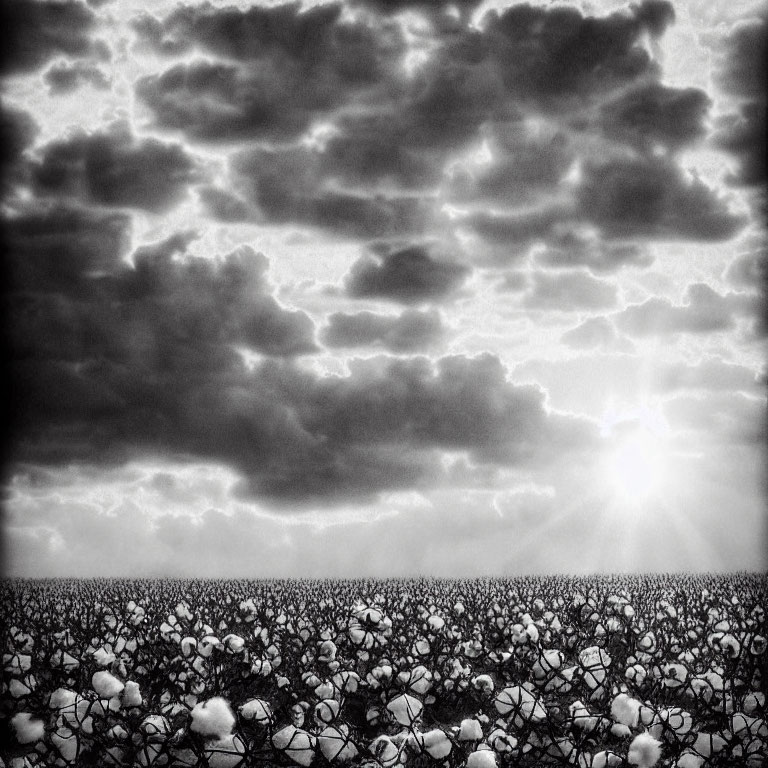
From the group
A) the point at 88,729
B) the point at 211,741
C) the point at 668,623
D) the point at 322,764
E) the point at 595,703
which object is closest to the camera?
the point at 211,741

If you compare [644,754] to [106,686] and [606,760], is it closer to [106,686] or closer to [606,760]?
[606,760]

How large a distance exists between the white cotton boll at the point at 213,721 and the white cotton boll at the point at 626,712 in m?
3.00

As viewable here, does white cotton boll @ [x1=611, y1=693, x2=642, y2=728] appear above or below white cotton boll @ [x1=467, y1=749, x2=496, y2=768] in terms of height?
above

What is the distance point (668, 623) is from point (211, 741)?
1237 cm

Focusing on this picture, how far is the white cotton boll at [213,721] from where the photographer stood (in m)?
4.70

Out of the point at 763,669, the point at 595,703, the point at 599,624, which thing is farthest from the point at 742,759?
the point at 599,624

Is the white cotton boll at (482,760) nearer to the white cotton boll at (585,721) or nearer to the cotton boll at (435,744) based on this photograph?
the cotton boll at (435,744)

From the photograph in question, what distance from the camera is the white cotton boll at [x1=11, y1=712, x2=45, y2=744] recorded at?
5289 millimetres

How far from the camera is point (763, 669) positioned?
7.36m

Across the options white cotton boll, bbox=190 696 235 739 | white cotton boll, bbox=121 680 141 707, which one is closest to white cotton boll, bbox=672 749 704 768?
white cotton boll, bbox=190 696 235 739

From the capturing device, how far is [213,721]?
185 inches

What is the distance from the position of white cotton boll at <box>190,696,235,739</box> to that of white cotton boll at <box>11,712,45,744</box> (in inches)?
56.5

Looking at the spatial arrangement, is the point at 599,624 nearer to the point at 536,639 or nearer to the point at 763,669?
the point at 536,639

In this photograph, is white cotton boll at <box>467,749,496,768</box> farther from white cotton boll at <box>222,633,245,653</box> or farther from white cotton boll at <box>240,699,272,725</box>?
white cotton boll at <box>222,633,245,653</box>
